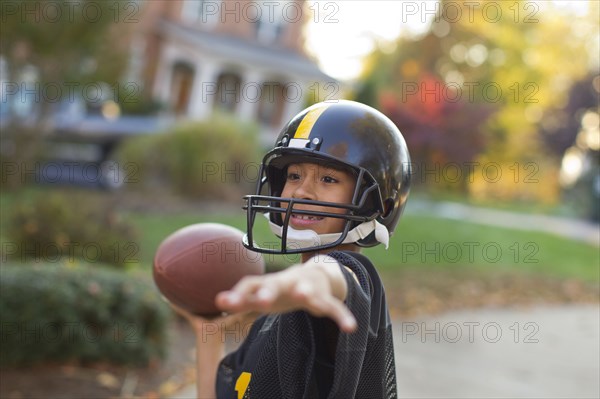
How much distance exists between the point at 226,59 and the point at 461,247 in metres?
16.6

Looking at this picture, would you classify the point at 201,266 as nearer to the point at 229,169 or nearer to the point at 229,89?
the point at 229,169

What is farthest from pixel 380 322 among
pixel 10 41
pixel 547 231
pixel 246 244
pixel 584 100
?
pixel 584 100

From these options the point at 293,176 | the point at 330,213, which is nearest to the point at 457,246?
the point at 293,176

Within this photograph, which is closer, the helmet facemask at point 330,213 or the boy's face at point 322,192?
the helmet facemask at point 330,213

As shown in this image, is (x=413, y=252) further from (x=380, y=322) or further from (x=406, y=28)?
(x=406, y=28)

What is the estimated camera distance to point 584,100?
27.8 metres

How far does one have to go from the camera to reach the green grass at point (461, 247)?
12227 millimetres

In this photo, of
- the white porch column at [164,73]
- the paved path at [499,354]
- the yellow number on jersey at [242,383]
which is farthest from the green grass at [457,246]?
the white porch column at [164,73]

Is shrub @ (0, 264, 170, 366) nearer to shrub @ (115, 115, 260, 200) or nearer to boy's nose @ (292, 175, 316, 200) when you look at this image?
boy's nose @ (292, 175, 316, 200)

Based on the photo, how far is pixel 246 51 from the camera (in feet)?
93.3

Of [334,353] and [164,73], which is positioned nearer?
[334,353]

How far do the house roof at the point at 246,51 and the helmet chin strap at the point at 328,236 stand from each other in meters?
25.6

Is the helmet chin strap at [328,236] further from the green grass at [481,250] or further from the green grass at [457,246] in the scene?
the green grass at [481,250]

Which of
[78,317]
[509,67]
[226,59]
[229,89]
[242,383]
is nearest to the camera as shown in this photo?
[242,383]
